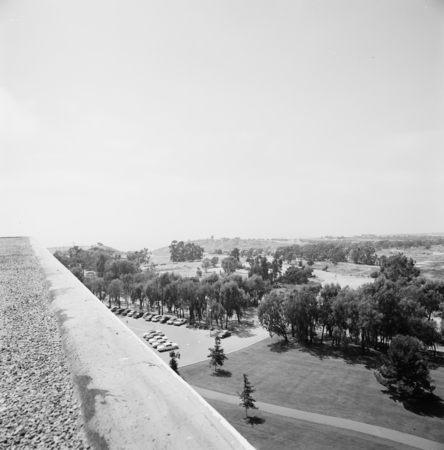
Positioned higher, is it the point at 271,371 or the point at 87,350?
the point at 87,350

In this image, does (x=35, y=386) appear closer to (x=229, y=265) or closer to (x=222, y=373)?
(x=222, y=373)

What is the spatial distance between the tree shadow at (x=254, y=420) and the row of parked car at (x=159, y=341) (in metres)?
18.4

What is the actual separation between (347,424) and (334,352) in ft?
55.8

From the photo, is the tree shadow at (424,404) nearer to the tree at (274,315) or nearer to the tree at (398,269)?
the tree at (274,315)

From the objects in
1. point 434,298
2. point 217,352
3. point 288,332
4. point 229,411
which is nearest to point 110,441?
point 229,411

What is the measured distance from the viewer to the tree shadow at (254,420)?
22.6 meters

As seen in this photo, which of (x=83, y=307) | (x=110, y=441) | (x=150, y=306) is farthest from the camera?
(x=150, y=306)

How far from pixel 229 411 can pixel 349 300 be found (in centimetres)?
2572

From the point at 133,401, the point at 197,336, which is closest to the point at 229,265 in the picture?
the point at 197,336

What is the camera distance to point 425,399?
1019 inches

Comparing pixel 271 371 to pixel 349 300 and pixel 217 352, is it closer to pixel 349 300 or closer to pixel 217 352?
pixel 217 352

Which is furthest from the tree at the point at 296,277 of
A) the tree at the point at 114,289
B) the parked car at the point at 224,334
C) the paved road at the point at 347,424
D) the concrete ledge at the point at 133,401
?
the concrete ledge at the point at 133,401

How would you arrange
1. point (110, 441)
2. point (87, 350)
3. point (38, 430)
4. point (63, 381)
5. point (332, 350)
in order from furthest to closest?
point (332, 350)
point (87, 350)
point (63, 381)
point (38, 430)
point (110, 441)

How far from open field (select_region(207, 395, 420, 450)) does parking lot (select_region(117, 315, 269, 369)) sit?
1420 centimetres
